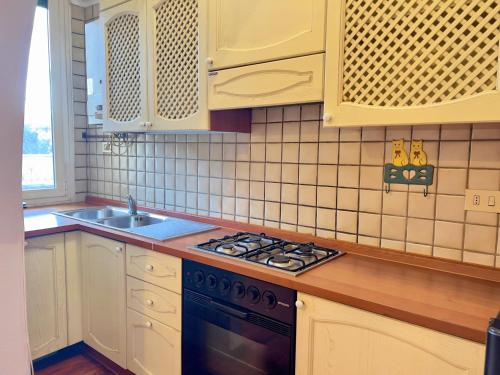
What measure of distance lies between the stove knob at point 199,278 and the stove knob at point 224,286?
11 centimetres

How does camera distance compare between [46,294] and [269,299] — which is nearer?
[269,299]

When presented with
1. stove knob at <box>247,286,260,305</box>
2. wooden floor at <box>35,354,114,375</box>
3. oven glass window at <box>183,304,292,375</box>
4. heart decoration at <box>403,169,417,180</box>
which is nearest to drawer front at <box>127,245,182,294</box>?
oven glass window at <box>183,304,292,375</box>

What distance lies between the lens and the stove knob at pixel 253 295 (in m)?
1.41

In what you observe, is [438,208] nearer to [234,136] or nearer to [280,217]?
[280,217]

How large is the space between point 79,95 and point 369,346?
2729 mm

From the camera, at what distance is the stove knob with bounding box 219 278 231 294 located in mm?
1505

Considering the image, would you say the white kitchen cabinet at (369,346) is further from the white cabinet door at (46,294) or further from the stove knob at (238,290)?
the white cabinet door at (46,294)

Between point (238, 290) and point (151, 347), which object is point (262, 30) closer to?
point (238, 290)

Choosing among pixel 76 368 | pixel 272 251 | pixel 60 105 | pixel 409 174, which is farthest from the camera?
pixel 60 105

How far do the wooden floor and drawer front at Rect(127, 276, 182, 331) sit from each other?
0.58m

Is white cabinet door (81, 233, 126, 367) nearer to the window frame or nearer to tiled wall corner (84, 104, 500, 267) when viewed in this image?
tiled wall corner (84, 104, 500, 267)

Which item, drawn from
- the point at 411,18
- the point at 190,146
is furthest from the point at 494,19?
the point at 190,146

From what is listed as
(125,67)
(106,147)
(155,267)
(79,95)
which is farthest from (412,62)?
(79,95)

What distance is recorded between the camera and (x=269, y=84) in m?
1.54
